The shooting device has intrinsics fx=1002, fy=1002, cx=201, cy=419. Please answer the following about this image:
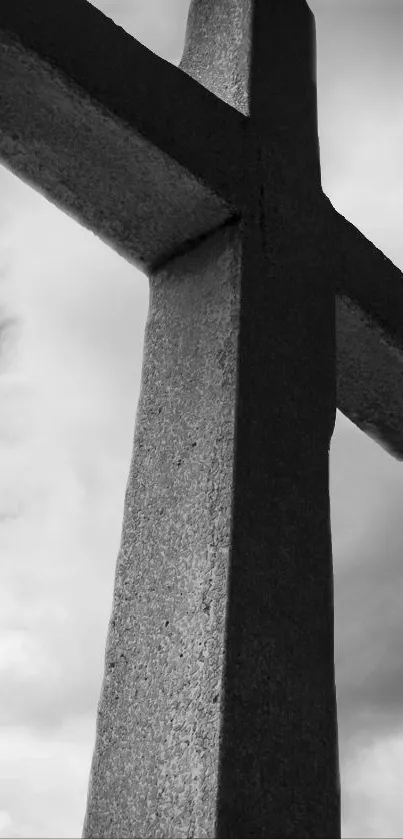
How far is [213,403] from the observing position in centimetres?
210

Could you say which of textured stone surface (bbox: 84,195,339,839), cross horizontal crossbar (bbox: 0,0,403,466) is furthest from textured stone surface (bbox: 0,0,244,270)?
textured stone surface (bbox: 84,195,339,839)

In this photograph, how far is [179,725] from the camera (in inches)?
69.5

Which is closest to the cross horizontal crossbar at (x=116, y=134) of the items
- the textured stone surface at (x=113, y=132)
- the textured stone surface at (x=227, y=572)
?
the textured stone surface at (x=113, y=132)

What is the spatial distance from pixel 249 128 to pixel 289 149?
17cm

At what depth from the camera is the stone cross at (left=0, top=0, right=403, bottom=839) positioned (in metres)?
1.78

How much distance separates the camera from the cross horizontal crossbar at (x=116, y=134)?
82.0 inches

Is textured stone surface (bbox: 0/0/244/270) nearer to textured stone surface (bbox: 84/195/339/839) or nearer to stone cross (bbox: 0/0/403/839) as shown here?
stone cross (bbox: 0/0/403/839)

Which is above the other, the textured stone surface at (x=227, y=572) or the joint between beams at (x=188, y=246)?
the joint between beams at (x=188, y=246)

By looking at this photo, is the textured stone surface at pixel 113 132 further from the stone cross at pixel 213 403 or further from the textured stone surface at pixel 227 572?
the textured stone surface at pixel 227 572

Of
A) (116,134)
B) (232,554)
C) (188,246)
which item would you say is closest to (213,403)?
(232,554)

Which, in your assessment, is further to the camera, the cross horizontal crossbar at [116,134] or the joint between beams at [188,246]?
the joint between beams at [188,246]

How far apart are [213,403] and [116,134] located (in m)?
0.62

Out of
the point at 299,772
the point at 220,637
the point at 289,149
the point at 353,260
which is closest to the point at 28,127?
the point at 289,149

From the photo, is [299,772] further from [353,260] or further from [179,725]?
[353,260]
